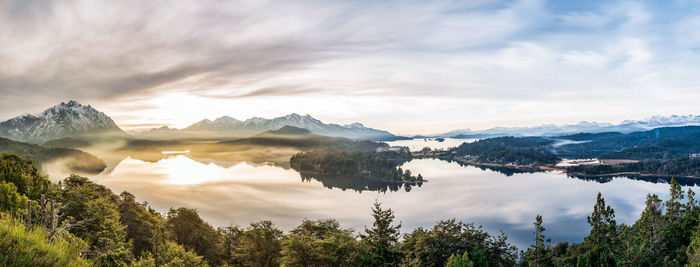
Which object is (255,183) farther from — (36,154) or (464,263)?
(464,263)

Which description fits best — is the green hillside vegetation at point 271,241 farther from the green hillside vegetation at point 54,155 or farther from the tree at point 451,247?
the green hillside vegetation at point 54,155

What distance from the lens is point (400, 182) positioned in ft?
282

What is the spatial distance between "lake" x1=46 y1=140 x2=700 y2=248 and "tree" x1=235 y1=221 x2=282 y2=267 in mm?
24866

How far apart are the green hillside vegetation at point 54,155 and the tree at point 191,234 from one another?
86149mm

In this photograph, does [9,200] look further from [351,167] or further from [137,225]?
[351,167]

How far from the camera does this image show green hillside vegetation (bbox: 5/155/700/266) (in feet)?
39.1

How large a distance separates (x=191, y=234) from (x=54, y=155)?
105 m

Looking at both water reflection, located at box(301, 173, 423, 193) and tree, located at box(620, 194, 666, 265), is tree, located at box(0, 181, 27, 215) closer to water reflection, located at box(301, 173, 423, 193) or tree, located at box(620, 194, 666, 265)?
tree, located at box(620, 194, 666, 265)

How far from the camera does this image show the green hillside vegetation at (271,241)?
39.1 ft

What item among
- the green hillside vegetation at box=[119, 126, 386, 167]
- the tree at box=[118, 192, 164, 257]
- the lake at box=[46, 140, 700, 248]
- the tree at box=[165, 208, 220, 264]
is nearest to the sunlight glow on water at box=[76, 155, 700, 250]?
the lake at box=[46, 140, 700, 248]

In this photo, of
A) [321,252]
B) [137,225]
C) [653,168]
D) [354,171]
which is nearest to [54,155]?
[354,171]

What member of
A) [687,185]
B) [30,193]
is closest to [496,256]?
[30,193]

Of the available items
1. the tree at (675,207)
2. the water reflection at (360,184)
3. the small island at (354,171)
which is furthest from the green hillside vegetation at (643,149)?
the tree at (675,207)

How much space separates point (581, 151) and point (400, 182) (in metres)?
153
